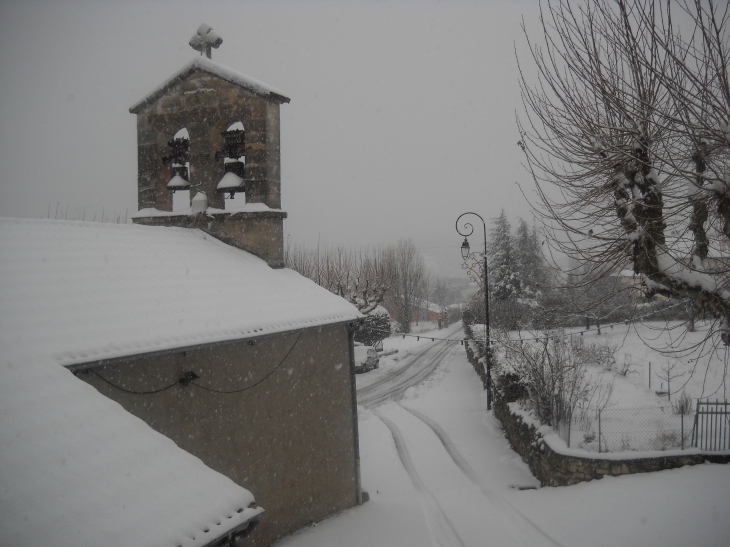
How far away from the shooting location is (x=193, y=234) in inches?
341

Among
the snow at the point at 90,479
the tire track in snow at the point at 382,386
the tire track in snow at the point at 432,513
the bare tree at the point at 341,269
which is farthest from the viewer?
the bare tree at the point at 341,269

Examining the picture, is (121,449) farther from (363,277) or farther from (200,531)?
(363,277)

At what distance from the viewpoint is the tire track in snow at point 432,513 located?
6.92 m

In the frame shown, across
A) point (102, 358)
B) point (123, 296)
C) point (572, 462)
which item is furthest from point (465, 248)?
point (102, 358)

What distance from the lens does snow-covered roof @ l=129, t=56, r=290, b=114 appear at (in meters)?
8.59

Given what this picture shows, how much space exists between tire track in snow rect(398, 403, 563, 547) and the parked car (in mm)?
5712

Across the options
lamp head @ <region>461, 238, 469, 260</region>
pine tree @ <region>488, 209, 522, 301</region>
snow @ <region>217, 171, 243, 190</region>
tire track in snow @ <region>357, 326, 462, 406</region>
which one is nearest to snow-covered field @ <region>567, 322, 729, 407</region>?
lamp head @ <region>461, 238, 469, 260</region>

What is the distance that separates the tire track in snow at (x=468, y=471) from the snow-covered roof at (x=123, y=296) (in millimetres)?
4432

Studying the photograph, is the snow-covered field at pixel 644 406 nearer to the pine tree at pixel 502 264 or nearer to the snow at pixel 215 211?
the snow at pixel 215 211

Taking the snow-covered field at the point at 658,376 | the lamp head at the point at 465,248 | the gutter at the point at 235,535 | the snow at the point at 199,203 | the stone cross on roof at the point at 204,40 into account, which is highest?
the stone cross on roof at the point at 204,40

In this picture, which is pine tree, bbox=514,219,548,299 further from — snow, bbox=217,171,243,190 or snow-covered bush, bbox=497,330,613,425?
snow, bbox=217,171,243,190

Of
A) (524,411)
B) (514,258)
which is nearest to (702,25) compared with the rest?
(524,411)

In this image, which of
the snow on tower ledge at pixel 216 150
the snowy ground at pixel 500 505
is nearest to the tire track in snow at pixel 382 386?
the snowy ground at pixel 500 505

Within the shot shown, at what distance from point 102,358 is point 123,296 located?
125 cm
